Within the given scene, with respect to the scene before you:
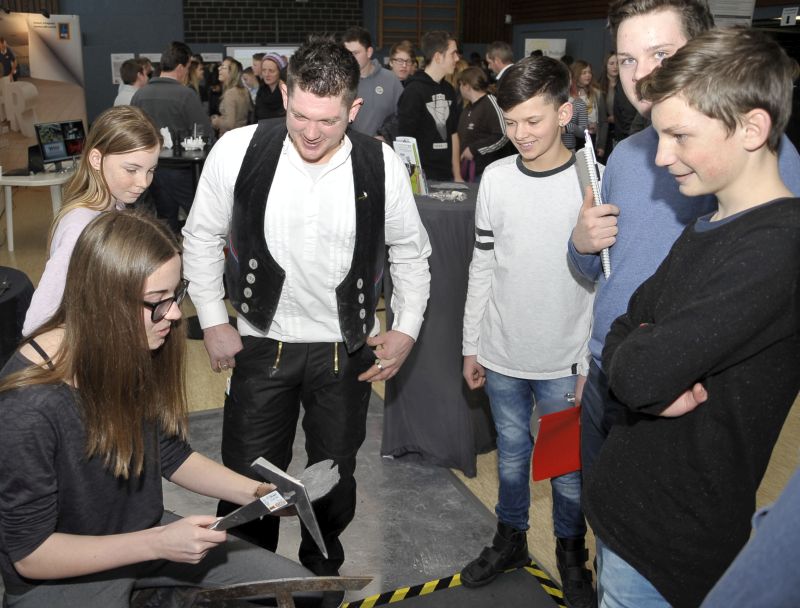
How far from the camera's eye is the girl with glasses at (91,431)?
141 cm

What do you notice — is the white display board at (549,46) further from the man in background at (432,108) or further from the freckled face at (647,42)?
the freckled face at (647,42)

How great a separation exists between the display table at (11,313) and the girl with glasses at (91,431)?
174 centimetres

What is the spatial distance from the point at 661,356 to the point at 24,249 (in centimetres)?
723

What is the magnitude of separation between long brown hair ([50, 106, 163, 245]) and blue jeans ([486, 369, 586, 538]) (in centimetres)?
143

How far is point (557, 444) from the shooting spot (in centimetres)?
208

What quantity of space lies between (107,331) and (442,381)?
6.51 feet

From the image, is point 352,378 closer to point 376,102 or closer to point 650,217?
point 650,217

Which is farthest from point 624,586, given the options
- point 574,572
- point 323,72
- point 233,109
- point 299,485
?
point 233,109

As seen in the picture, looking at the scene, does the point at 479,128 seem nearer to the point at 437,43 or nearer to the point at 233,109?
the point at 437,43

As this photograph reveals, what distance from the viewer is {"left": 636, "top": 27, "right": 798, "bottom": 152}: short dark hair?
1.17m

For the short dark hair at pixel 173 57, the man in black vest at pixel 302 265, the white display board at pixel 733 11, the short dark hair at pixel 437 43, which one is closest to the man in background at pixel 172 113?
the short dark hair at pixel 173 57

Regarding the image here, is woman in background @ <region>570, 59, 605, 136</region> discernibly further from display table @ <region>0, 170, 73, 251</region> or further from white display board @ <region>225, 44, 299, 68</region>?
white display board @ <region>225, 44, 299, 68</region>

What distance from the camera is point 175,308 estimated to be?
1574 millimetres

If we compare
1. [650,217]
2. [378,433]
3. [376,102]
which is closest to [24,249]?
[376,102]
